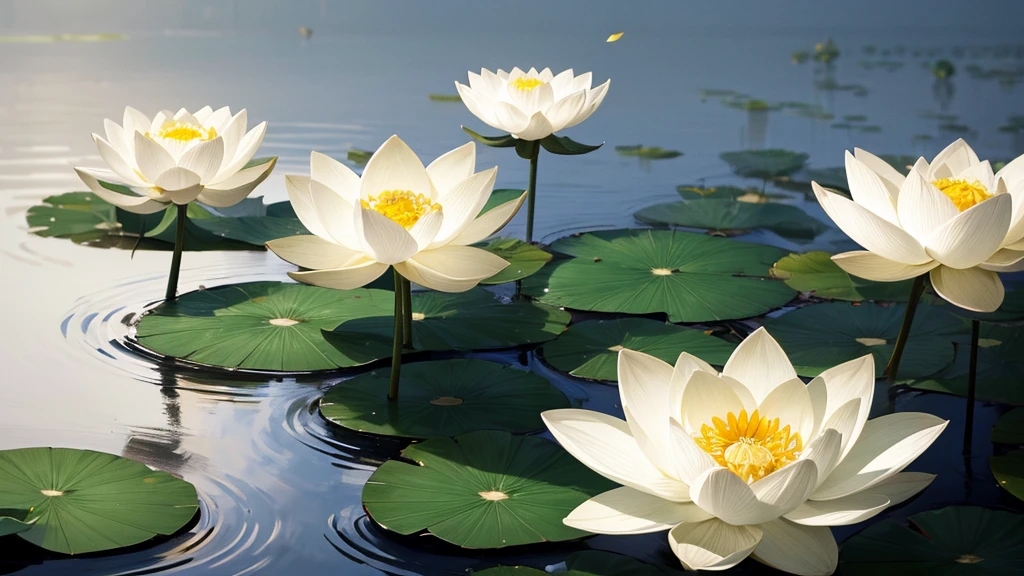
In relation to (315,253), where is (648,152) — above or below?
above

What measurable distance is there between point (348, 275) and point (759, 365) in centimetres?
56

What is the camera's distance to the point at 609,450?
3.22 feet

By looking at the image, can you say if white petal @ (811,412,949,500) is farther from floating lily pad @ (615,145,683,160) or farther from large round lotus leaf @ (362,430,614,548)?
floating lily pad @ (615,145,683,160)

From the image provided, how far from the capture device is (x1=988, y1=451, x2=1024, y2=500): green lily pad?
3.76ft

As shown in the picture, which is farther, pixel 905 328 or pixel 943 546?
pixel 905 328

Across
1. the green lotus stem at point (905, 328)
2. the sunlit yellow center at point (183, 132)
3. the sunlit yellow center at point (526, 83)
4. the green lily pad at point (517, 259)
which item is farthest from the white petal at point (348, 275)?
the sunlit yellow center at point (526, 83)

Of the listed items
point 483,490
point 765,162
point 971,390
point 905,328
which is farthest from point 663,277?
point 765,162

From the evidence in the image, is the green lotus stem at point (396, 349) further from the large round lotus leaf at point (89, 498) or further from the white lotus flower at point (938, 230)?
the white lotus flower at point (938, 230)

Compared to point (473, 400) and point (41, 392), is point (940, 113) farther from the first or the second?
point (41, 392)

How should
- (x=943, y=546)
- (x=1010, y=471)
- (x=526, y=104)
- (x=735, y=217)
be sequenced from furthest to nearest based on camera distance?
(x=735, y=217) → (x=526, y=104) → (x=1010, y=471) → (x=943, y=546)

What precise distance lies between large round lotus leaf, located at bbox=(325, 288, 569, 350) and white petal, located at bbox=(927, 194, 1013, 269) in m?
0.64

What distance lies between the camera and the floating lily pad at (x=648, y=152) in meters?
3.66

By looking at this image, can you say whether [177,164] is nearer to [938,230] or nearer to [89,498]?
[89,498]

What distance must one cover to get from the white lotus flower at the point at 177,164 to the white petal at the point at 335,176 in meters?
0.38
